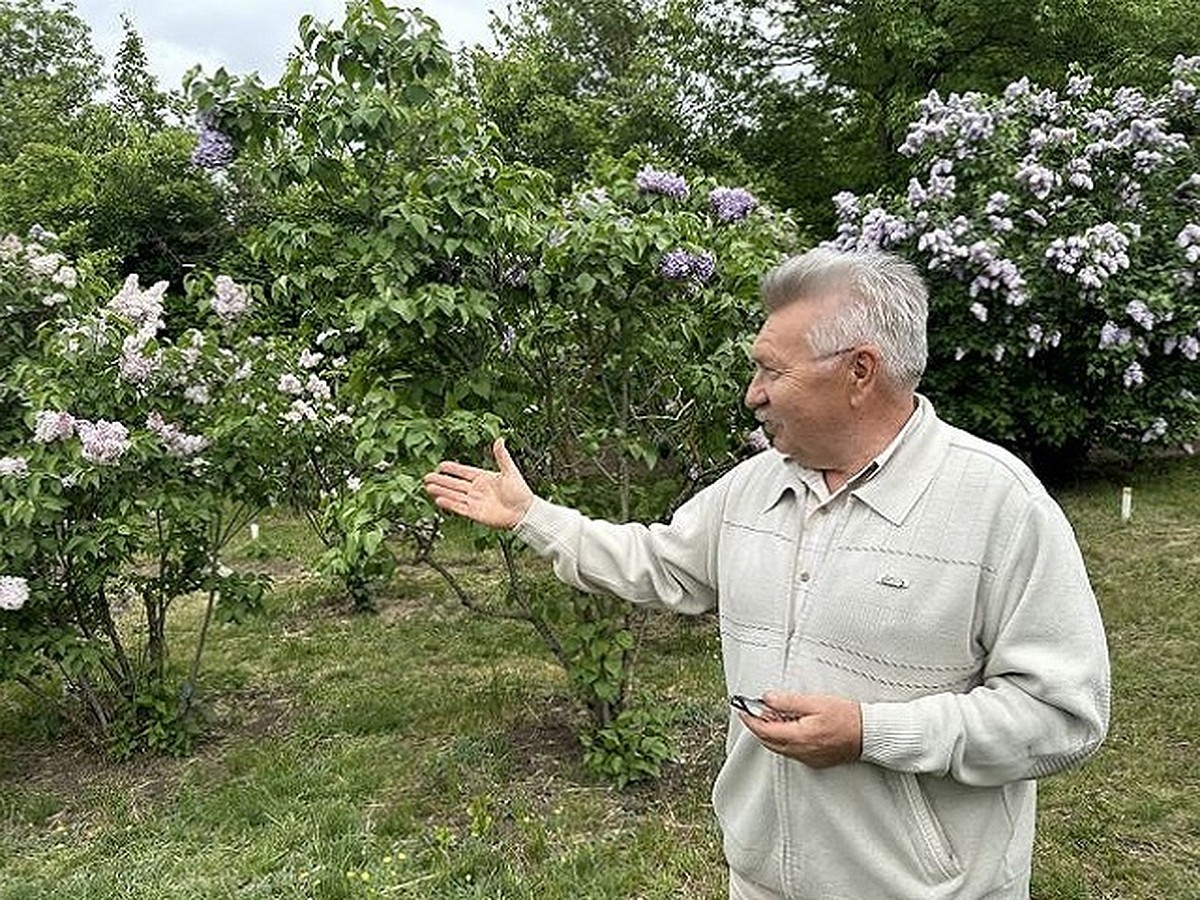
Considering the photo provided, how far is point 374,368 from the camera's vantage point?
12.3 ft

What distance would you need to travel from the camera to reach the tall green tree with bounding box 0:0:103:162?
17.0 meters

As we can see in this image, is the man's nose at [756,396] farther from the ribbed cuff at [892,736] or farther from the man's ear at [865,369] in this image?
the ribbed cuff at [892,736]

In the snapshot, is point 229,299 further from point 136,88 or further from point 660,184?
point 136,88

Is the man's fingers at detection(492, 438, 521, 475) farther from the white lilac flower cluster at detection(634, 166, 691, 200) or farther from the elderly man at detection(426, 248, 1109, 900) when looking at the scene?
the white lilac flower cluster at detection(634, 166, 691, 200)

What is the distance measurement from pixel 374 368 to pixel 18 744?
260 cm

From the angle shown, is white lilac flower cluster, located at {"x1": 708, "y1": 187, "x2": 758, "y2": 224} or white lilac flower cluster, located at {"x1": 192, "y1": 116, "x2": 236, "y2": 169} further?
white lilac flower cluster, located at {"x1": 708, "y1": 187, "x2": 758, "y2": 224}

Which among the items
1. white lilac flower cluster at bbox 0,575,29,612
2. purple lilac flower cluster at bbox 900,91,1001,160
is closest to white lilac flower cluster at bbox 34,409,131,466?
white lilac flower cluster at bbox 0,575,29,612

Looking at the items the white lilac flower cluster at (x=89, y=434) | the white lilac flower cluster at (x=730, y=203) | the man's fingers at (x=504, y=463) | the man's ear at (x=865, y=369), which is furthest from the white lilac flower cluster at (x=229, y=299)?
the man's ear at (x=865, y=369)

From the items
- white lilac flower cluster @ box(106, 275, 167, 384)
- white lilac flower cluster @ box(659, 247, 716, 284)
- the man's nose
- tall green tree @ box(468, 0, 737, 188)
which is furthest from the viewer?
tall green tree @ box(468, 0, 737, 188)

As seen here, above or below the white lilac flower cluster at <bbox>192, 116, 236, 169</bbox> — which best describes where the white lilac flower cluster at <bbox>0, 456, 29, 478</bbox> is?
below

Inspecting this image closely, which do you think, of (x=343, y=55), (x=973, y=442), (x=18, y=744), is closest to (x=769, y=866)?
(x=973, y=442)

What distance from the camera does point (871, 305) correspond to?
1.59 m

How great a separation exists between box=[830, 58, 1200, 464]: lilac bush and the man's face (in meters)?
6.49

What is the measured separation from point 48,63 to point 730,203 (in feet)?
71.9
